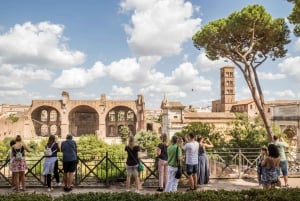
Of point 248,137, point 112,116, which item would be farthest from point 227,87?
point 248,137

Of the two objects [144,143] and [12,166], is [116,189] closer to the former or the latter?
[12,166]

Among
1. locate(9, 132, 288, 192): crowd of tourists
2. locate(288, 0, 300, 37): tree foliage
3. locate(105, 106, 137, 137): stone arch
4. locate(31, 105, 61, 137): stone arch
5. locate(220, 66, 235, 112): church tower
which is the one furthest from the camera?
locate(220, 66, 235, 112): church tower

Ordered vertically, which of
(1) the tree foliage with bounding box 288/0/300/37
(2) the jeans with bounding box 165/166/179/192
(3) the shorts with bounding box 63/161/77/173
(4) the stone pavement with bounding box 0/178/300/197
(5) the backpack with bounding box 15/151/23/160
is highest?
(1) the tree foliage with bounding box 288/0/300/37

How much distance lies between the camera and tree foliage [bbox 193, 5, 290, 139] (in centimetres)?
1524

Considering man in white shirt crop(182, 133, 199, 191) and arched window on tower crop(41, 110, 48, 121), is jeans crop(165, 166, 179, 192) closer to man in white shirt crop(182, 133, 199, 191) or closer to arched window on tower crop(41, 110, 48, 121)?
man in white shirt crop(182, 133, 199, 191)

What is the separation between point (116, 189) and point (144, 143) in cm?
2270

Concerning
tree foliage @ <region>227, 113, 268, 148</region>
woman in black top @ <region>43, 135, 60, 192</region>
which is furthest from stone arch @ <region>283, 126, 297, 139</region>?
woman in black top @ <region>43, 135, 60, 192</region>

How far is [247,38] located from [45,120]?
45.0m

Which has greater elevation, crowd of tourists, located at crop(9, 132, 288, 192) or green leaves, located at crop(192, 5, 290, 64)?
green leaves, located at crop(192, 5, 290, 64)

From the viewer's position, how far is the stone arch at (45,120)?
51.8 metres

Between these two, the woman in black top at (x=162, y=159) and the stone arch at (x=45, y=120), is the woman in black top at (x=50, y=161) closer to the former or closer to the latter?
the woman in black top at (x=162, y=159)

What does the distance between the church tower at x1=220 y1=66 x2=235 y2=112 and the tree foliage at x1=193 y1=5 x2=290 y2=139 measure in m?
46.7

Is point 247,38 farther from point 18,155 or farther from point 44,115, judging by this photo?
point 44,115

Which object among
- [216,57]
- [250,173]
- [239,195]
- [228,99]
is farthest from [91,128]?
[239,195]
